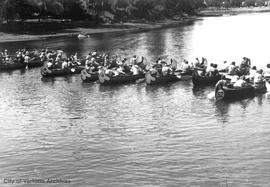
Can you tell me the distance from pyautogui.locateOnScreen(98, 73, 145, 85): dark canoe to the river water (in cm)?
103

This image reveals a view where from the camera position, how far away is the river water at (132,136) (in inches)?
961

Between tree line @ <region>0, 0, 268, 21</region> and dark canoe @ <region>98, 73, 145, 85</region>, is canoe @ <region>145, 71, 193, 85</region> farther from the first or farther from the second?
tree line @ <region>0, 0, 268, 21</region>

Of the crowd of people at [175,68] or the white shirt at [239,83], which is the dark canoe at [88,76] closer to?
the crowd of people at [175,68]

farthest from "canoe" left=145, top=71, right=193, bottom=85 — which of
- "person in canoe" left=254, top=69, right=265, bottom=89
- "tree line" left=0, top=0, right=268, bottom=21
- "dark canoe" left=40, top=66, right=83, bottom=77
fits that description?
→ "tree line" left=0, top=0, right=268, bottom=21

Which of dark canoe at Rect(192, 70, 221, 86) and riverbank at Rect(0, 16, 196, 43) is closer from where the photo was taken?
dark canoe at Rect(192, 70, 221, 86)

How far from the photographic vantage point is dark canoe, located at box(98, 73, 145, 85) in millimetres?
47125

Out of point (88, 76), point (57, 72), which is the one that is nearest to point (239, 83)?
point (88, 76)

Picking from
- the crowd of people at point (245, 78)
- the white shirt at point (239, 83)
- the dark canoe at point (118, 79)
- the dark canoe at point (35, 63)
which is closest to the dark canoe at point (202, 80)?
the crowd of people at point (245, 78)

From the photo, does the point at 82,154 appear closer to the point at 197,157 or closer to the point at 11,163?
the point at 11,163

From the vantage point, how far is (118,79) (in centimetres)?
4775

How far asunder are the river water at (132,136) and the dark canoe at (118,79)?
103 centimetres

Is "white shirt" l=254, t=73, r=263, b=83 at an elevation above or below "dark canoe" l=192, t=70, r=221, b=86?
above

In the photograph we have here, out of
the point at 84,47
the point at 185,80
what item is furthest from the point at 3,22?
the point at 185,80

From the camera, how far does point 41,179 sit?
24141 millimetres
